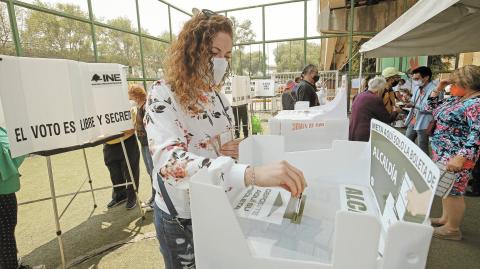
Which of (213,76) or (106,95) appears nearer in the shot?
(213,76)

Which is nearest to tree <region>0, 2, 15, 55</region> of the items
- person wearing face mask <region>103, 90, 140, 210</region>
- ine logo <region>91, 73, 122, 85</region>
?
person wearing face mask <region>103, 90, 140, 210</region>

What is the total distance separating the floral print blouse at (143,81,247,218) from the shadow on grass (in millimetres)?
2016

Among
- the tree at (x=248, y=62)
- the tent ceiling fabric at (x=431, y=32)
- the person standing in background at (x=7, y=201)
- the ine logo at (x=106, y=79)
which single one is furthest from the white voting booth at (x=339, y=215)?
the tree at (x=248, y=62)

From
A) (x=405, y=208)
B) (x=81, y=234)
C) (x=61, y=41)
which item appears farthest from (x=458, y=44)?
(x=61, y=41)

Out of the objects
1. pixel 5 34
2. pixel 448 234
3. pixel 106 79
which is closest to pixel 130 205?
pixel 106 79

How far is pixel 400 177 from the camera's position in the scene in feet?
1.96

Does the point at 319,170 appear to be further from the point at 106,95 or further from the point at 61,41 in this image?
the point at 61,41

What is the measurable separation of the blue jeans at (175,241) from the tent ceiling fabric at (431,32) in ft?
7.27

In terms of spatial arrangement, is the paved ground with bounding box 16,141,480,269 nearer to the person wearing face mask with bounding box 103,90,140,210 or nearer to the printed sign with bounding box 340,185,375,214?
the person wearing face mask with bounding box 103,90,140,210

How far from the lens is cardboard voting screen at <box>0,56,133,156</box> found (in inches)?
68.6

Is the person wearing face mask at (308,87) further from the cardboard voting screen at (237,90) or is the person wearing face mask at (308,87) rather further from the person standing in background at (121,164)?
the person standing in background at (121,164)

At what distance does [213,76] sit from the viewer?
1.07m

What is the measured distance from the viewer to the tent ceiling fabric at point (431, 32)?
2.49 metres

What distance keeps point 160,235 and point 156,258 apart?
1.55 meters
